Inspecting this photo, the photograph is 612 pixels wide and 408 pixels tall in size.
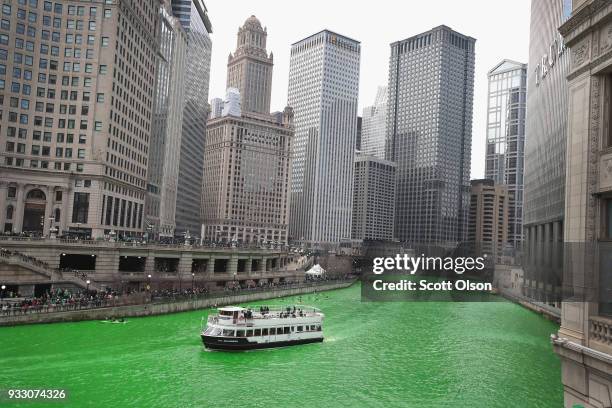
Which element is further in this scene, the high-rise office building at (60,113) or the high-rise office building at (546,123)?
the high-rise office building at (546,123)

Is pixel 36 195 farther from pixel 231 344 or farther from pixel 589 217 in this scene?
pixel 589 217

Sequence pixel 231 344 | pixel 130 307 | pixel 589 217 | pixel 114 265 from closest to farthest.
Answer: pixel 589 217 → pixel 231 344 → pixel 130 307 → pixel 114 265

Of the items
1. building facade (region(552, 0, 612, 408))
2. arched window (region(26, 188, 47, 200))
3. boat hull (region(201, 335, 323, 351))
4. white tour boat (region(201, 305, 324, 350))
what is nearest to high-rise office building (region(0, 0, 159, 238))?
arched window (region(26, 188, 47, 200))

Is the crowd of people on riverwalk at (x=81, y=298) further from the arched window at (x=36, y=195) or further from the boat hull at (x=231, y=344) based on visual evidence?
the arched window at (x=36, y=195)

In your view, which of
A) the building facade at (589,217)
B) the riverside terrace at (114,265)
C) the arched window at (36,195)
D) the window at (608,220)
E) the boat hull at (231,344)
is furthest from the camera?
the arched window at (36,195)

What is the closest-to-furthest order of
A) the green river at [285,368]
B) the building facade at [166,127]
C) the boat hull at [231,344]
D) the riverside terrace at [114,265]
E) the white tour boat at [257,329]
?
the green river at [285,368]
the boat hull at [231,344]
the white tour boat at [257,329]
the riverside terrace at [114,265]
the building facade at [166,127]

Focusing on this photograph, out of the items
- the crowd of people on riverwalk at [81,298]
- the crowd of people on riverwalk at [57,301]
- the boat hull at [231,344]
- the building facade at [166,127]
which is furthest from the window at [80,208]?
the boat hull at [231,344]

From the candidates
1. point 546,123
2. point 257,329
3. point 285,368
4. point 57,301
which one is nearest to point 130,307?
point 57,301
